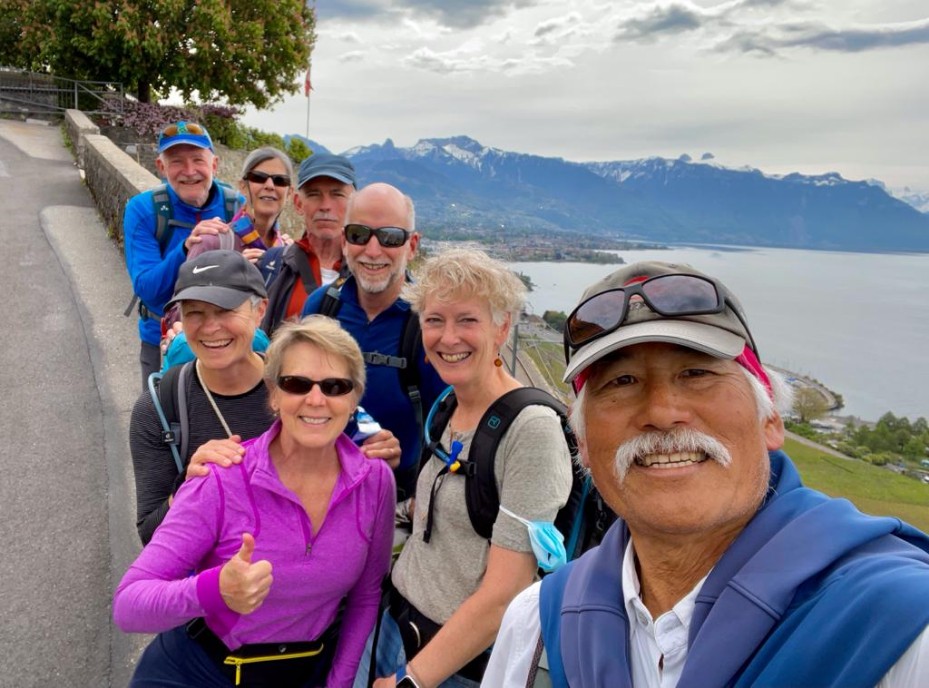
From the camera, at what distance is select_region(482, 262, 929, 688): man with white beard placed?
995 mm

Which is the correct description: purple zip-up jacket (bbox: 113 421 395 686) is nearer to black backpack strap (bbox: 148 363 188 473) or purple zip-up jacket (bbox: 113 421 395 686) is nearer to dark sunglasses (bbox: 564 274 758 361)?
black backpack strap (bbox: 148 363 188 473)

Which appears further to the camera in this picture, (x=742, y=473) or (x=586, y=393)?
(x=586, y=393)

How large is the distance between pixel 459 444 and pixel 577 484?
1.39 feet

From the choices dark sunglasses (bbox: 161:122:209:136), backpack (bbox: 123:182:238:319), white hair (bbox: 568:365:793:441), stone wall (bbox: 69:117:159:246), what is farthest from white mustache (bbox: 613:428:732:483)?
stone wall (bbox: 69:117:159:246)

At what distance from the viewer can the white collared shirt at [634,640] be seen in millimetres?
1181

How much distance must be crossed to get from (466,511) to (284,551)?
63cm

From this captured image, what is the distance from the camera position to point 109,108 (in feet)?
69.1

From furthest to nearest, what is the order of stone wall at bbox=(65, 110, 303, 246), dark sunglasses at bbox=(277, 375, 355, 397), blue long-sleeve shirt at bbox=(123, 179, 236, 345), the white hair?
stone wall at bbox=(65, 110, 303, 246) < blue long-sleeve shirt at bbox=(123, 179, 236, 345) < dark sunglasses at bbox=(277, 375, 355, 397) < the white hair

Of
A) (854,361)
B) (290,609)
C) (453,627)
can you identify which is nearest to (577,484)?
(453,627)

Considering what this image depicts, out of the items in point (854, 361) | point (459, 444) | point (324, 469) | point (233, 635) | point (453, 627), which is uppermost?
point (459, 444)

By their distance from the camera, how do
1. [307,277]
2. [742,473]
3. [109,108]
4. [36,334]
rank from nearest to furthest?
1. [742,473]
2. [307,277]
3. [36,334]
4. [109,108]

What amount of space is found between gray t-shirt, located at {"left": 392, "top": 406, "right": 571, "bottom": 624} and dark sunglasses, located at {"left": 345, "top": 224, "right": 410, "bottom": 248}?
1.14 metres

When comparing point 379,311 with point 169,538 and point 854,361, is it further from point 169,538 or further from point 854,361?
point 854,361

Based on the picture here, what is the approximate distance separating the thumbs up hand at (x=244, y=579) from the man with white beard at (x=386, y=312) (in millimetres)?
970
